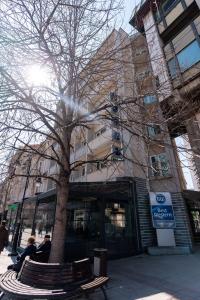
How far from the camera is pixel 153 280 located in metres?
6.34

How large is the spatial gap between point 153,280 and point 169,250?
5329 millimetres

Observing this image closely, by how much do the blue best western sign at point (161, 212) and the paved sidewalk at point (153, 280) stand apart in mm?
2049

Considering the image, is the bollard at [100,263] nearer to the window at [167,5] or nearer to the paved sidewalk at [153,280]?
the paved sidewalk at [153,280]

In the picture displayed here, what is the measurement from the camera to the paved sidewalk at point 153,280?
200 inches

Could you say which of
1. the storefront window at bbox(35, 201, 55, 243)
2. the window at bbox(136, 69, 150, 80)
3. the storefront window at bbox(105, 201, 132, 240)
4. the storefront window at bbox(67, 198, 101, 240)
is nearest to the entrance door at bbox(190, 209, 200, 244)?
the storefront window at bbox(105, 201, 132, 240)

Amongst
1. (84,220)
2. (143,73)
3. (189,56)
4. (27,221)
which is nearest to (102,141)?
(84,220)

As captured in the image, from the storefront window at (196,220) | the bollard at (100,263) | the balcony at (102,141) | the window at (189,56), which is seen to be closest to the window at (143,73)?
the bollard at (100,263)

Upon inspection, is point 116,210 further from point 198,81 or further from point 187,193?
point 198,81

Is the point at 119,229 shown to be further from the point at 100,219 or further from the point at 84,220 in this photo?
the point at 84,220

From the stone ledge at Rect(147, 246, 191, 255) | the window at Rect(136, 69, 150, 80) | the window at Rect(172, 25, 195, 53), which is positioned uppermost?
the window at Rect(172, 25, 195, 53)

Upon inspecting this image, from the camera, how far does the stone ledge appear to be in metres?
10.9

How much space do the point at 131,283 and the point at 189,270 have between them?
8.76 ft

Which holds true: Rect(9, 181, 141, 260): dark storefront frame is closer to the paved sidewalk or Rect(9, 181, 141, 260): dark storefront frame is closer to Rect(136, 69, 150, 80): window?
the paved sidewalk

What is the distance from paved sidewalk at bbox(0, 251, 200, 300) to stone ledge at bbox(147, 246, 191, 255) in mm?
1484
